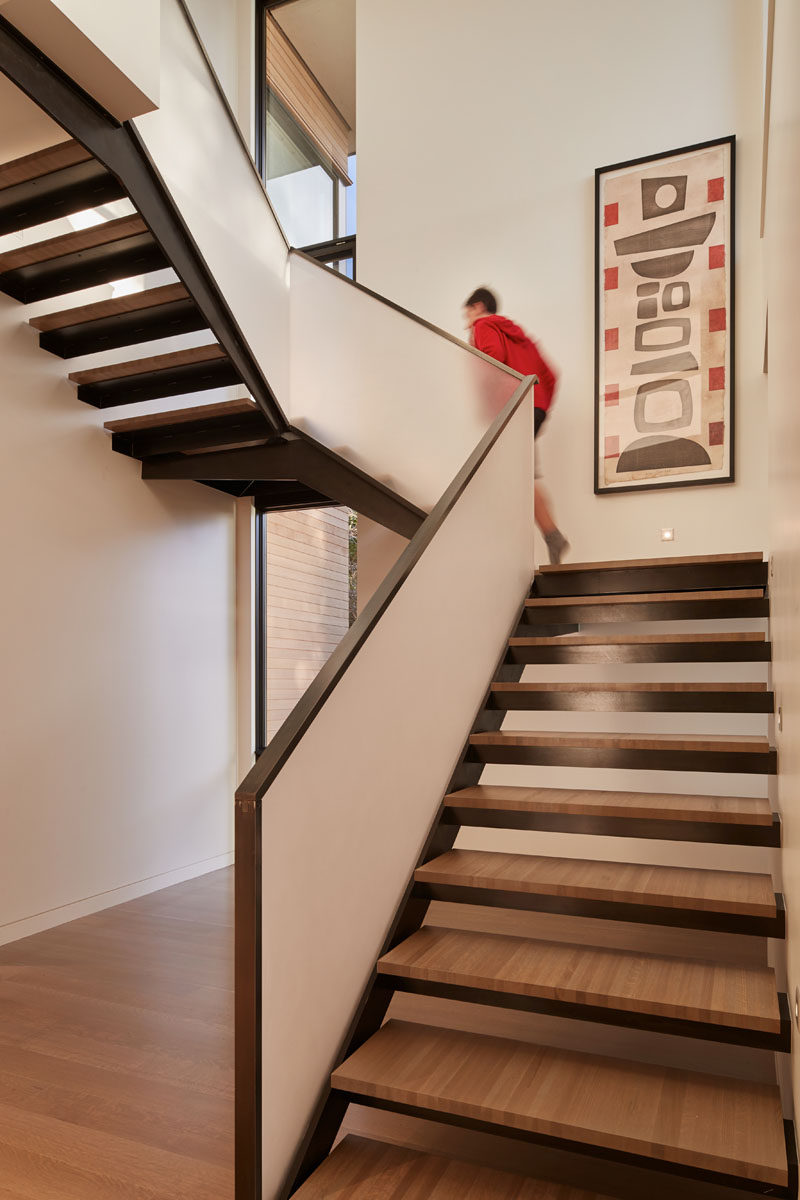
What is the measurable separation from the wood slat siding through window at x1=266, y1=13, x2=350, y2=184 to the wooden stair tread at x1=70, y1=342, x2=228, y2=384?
3.58 m

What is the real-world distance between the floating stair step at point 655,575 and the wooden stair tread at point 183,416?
185 cm

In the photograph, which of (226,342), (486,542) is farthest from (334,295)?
(486,542)

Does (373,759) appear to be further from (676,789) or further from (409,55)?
(409,55)

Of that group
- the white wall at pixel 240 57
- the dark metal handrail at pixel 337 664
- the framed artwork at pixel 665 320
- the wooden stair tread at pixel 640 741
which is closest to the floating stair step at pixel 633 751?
the wooden stair tread at pixel 640 741

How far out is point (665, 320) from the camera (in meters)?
5.46

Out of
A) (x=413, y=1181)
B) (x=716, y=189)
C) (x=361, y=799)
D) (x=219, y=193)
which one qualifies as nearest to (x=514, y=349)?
(x=716, y=189)

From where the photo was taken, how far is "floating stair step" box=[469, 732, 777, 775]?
2.87 m

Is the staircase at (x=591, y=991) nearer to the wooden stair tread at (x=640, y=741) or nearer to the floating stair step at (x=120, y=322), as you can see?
the wooden stair tread at (x=640, y=741)

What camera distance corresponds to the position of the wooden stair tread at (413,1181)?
203 centimetres

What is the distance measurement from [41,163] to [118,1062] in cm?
339

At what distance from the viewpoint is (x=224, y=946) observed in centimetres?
433

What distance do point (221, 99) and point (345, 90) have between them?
160 inches

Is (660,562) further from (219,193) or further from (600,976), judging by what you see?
(219,193)

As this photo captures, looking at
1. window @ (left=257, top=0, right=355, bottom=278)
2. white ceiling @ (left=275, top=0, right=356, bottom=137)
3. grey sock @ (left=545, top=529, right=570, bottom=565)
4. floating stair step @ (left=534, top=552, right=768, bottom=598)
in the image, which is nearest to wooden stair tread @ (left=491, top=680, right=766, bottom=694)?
floating stair step @ (left=534, top=552, right=768, bottom=598)
